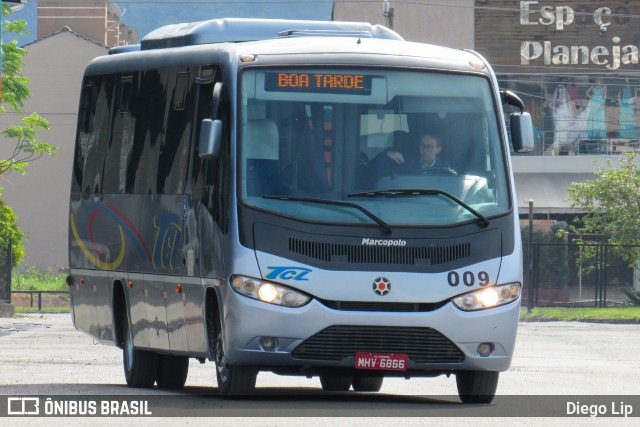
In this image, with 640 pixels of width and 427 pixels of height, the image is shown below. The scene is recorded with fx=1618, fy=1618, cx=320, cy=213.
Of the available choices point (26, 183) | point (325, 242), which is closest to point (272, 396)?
point (325, 242)

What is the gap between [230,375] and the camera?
12656mm

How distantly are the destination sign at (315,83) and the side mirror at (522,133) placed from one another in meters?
1.36

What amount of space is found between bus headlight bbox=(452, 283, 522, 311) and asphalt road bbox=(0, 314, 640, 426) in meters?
0.81

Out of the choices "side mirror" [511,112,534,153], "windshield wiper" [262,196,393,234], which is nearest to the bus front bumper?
"windshield wiper" [262,196,393,234]

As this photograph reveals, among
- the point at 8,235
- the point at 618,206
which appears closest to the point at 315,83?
the point at 8,235

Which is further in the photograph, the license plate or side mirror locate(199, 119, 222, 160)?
side mirror locate(199, 119, 222, 160)

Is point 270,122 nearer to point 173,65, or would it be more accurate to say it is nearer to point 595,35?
point 173,65

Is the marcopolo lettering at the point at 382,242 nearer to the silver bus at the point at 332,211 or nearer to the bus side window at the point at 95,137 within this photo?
the silver bus at the point at 332,211

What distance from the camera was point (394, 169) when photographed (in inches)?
508

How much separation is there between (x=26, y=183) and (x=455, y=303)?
5746 centimetres

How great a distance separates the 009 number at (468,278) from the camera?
12.4 metres

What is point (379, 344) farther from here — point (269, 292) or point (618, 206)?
point (618, 206)

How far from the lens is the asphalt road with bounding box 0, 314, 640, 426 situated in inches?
476

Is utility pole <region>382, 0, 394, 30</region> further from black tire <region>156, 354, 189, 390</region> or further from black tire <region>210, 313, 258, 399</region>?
black tire <region>210, 313, 258, 399</region>
